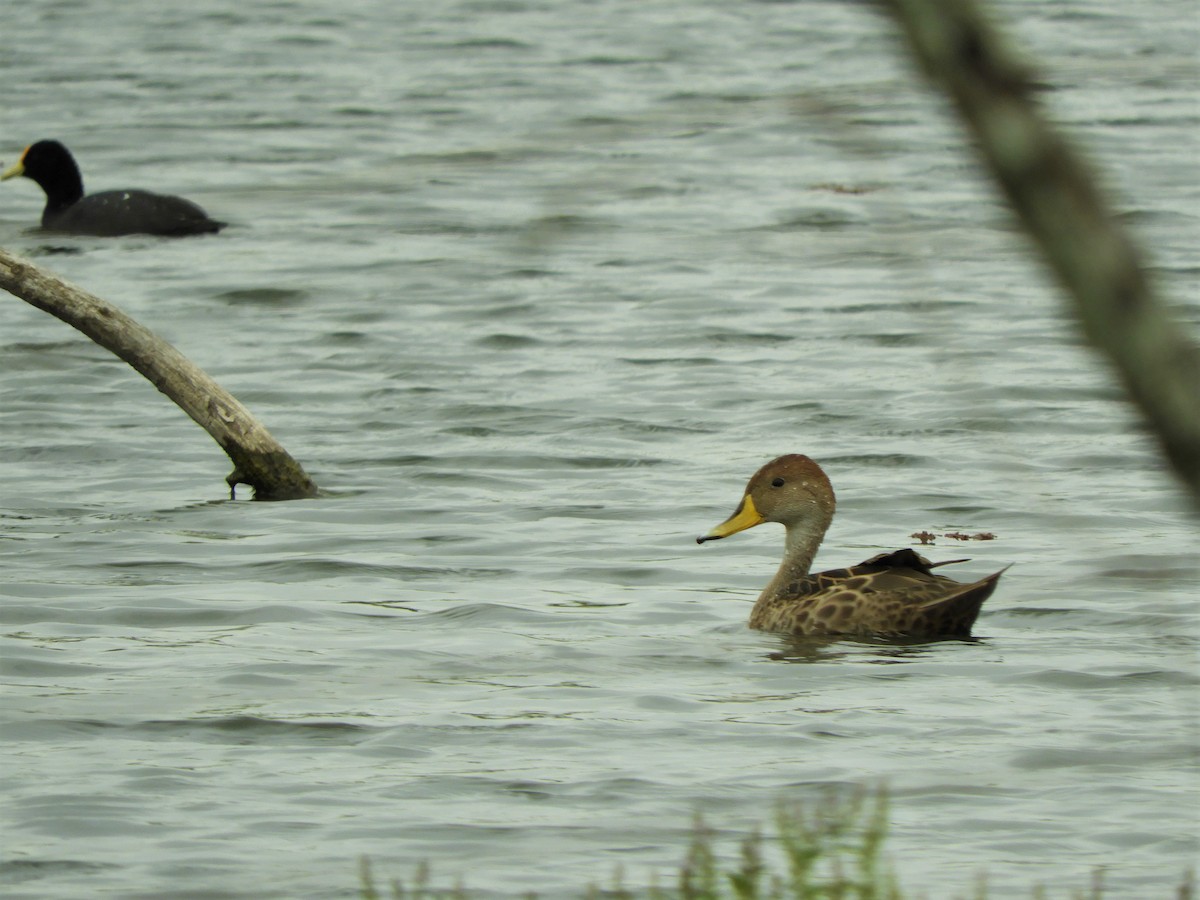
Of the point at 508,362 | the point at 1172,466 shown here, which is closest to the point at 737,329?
the point at 508,362

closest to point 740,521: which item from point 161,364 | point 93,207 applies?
point 161,364

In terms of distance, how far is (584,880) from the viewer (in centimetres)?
564

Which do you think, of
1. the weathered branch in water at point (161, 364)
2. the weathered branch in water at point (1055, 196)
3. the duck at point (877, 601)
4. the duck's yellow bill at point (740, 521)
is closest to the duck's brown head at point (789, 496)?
the duck's yellow bill at point (740, 521)

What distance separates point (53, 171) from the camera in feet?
63.3

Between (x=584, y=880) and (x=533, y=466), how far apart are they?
6867mm

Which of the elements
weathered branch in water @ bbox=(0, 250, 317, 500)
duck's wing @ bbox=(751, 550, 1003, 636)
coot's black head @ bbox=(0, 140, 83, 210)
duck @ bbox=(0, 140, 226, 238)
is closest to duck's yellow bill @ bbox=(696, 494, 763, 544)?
duck's wing @ bbox=(751, 550, 1003, 636)

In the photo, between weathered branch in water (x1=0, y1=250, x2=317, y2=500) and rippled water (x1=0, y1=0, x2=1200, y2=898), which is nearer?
rippled water (x1=0, y1=0, x2=1200, y2=898)

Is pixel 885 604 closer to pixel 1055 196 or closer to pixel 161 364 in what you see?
pixel 161 364

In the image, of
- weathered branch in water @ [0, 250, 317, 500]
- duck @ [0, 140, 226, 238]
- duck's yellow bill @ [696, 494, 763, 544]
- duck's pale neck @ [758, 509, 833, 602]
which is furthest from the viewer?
duck @ [0, 140, 226, 238]

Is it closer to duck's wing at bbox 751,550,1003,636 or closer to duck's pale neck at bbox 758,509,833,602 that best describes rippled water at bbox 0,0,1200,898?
duck's wing at bbox 751,550,1003,636

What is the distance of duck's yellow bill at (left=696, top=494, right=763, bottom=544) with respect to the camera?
9.45 m

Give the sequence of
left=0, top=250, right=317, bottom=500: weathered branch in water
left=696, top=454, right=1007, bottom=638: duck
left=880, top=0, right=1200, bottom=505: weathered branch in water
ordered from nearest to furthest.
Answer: left=880, top=0, right=1200, bottom=505: weathered branch in water, left=696, top=454, right=1007, bottom=638: duck, left=0, top=250, right=317, bottom=500: weathered branch in water

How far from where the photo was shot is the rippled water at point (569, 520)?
588 cm

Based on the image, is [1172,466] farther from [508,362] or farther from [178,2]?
[178,2]
